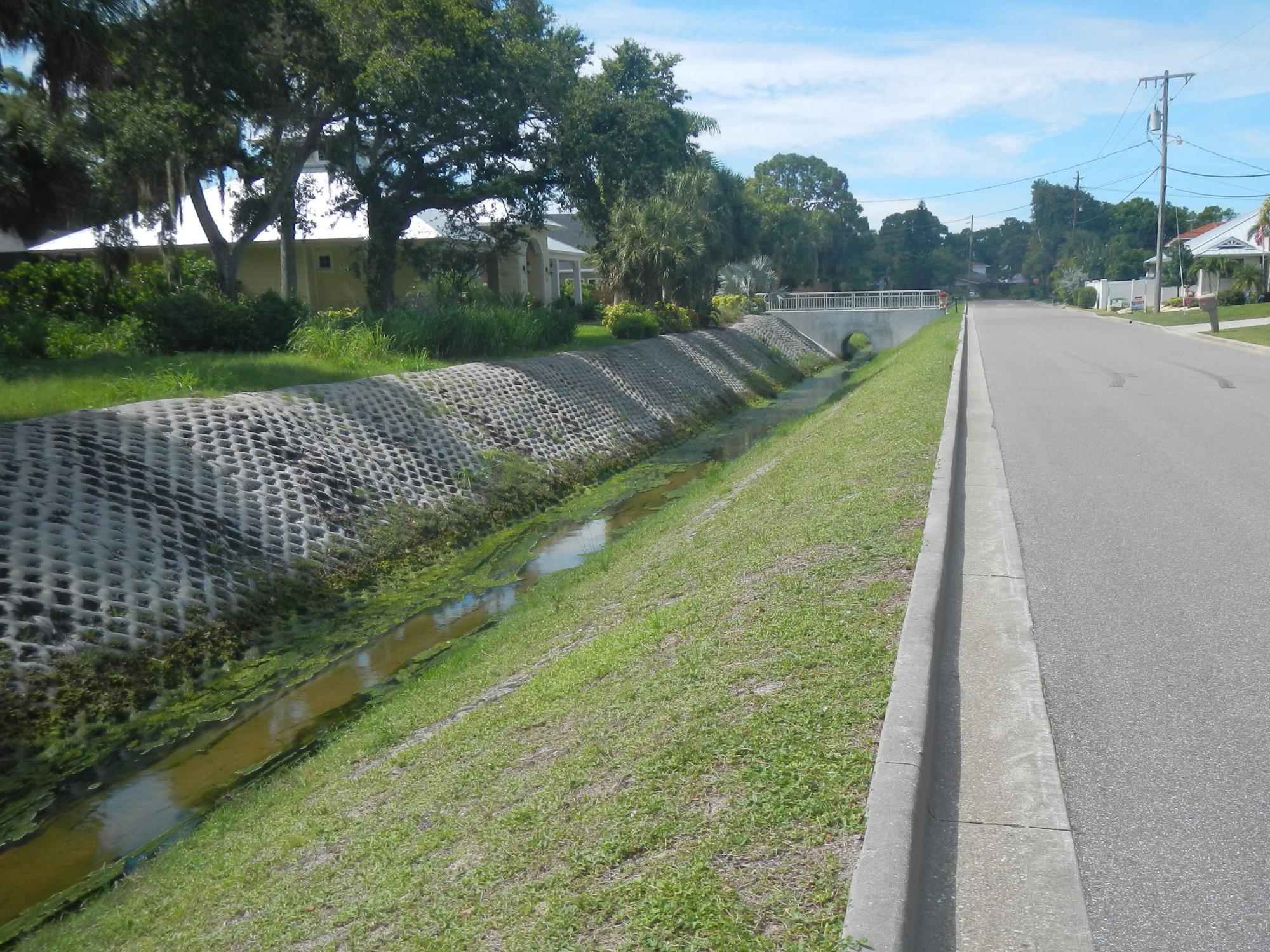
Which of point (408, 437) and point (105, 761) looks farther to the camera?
point (408, 437)

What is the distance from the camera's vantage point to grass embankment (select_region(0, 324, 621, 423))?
12.5 m

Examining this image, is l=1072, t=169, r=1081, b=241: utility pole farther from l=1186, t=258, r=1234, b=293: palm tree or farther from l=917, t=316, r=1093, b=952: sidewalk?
l=917, t=316, r=1093, b=952: sidewalk

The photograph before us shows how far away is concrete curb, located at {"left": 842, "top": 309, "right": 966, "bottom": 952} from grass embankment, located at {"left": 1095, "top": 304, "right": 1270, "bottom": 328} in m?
37.8

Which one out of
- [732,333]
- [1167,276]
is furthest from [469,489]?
[1167,276]

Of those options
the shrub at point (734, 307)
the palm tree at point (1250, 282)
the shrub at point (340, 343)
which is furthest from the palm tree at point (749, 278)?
the shrub at point (340, 343)

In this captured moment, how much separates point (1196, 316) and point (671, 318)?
926 inches

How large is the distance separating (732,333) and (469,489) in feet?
84.6

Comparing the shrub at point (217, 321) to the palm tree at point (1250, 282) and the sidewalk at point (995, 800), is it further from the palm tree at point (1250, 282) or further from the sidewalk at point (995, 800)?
the palm tree at point (1250, 282)

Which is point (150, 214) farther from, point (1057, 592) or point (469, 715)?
point (1057, 592)

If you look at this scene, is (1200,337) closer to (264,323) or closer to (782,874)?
Answer: (264,323)

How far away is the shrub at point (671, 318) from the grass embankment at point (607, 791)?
24723 millimetres

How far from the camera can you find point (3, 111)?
14.8 metres

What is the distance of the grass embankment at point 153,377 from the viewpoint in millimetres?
12500

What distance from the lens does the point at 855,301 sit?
55156 mm
